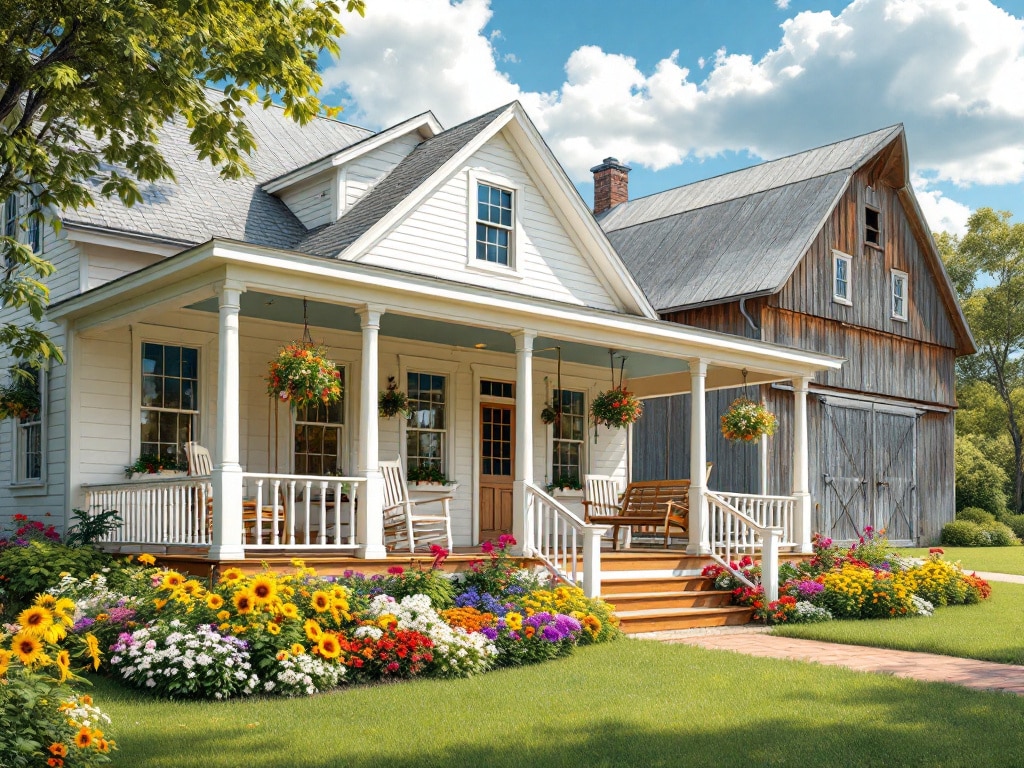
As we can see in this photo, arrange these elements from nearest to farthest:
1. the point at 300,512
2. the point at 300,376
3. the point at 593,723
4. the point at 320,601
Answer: the point at 593,723 < the point at 320,601 < the point at 300,376 < the point at 300,512

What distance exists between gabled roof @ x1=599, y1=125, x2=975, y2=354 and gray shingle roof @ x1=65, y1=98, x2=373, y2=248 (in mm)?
8137

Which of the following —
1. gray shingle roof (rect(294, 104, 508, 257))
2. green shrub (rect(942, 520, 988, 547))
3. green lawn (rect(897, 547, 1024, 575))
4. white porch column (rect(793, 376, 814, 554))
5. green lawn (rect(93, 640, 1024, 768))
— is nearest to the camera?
green lawn (rect(93, 640, 1024, 768))

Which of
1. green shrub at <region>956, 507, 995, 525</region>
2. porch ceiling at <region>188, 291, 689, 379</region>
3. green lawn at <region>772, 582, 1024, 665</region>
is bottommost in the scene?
green shrub at <region>956, 507, 995, 525</region>

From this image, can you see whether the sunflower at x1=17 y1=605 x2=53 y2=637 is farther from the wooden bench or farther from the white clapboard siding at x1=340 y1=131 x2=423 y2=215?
the white clapboard siding at x1=340 y1=131 x2=423 y2=215

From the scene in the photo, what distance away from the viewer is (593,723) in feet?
21.0

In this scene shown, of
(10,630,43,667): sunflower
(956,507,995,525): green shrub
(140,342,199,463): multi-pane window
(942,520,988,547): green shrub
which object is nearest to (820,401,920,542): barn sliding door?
(942,520,988,547): green shrub

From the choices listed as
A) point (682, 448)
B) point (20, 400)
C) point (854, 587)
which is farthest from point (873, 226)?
point (20, 400)

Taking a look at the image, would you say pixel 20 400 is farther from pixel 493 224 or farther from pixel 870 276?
pixel 870 276

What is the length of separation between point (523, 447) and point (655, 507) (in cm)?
290

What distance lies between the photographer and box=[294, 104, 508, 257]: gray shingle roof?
12.8m

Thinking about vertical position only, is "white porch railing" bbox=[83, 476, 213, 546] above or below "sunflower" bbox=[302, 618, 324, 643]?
above

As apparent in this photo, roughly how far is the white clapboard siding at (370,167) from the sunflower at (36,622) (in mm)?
9613

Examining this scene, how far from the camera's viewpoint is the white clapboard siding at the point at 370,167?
14.1 meters

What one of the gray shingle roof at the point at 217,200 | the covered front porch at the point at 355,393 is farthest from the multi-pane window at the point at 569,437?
the gray shingle roof at the point at 217,200
